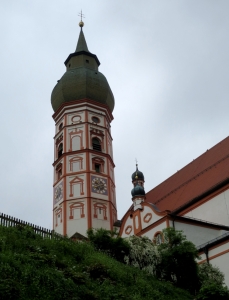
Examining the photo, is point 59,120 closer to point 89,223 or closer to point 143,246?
point 89,223

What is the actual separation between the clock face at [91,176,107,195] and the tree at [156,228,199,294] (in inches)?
652

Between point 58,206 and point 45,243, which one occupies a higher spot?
point 58,206

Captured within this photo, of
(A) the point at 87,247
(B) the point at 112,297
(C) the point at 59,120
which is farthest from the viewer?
(C) the point at 59,120

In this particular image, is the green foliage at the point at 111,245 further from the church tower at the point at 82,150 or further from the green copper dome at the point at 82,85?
the green copper dome at the point at 82,85

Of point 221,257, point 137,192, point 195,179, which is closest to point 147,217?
point 137,192

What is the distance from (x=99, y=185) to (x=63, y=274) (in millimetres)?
23467

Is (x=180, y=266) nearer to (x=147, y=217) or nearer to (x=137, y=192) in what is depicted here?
(x=147, y=217)

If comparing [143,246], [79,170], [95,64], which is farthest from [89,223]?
[95,64]

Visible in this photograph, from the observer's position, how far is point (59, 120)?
42000 millimetres

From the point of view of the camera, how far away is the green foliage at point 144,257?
21234 mm

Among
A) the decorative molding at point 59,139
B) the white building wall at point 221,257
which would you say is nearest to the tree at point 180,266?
the white building wall at point 221,257

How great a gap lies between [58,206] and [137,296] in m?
23.3

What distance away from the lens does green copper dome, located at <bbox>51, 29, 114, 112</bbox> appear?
1647 inches

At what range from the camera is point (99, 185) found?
1483 inches
